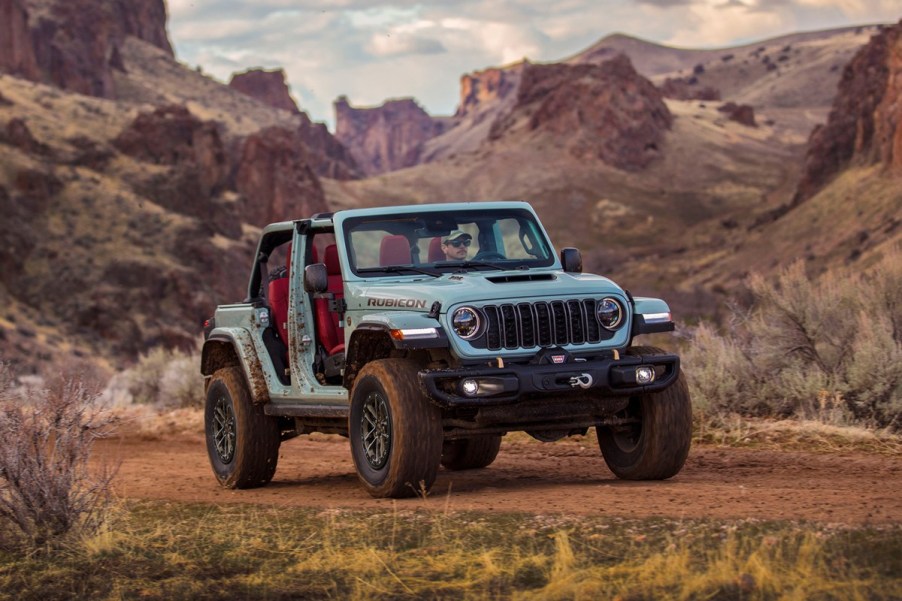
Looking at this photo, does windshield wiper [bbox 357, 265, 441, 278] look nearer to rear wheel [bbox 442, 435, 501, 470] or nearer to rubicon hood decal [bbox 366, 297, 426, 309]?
rubicon hood decal [bbox 366, 297, 426, 309]

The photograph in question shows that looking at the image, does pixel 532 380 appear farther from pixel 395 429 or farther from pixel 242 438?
pixel 242 438

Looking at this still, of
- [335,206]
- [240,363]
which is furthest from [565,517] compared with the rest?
[335,206]

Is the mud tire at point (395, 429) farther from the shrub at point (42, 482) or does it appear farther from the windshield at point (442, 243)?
the shrub at point (42, 482)

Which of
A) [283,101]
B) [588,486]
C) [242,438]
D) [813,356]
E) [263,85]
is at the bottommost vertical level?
[588,486]

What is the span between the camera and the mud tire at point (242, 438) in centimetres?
1102

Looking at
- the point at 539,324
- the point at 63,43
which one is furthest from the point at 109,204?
the point at 539,324

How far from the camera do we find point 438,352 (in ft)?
29.4

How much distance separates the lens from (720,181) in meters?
116

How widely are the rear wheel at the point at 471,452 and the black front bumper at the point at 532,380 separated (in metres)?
2.97

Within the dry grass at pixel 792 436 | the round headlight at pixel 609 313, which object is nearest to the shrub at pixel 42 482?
the round headlight at pixel 609 313

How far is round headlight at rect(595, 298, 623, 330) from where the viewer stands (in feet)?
29.9

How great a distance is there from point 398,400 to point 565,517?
59.9 inches

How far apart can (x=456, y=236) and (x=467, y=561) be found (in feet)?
13.0

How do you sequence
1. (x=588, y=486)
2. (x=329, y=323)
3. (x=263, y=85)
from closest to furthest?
(x=588, y=486) → (x=329, y=323) → (x=263, y=85)
